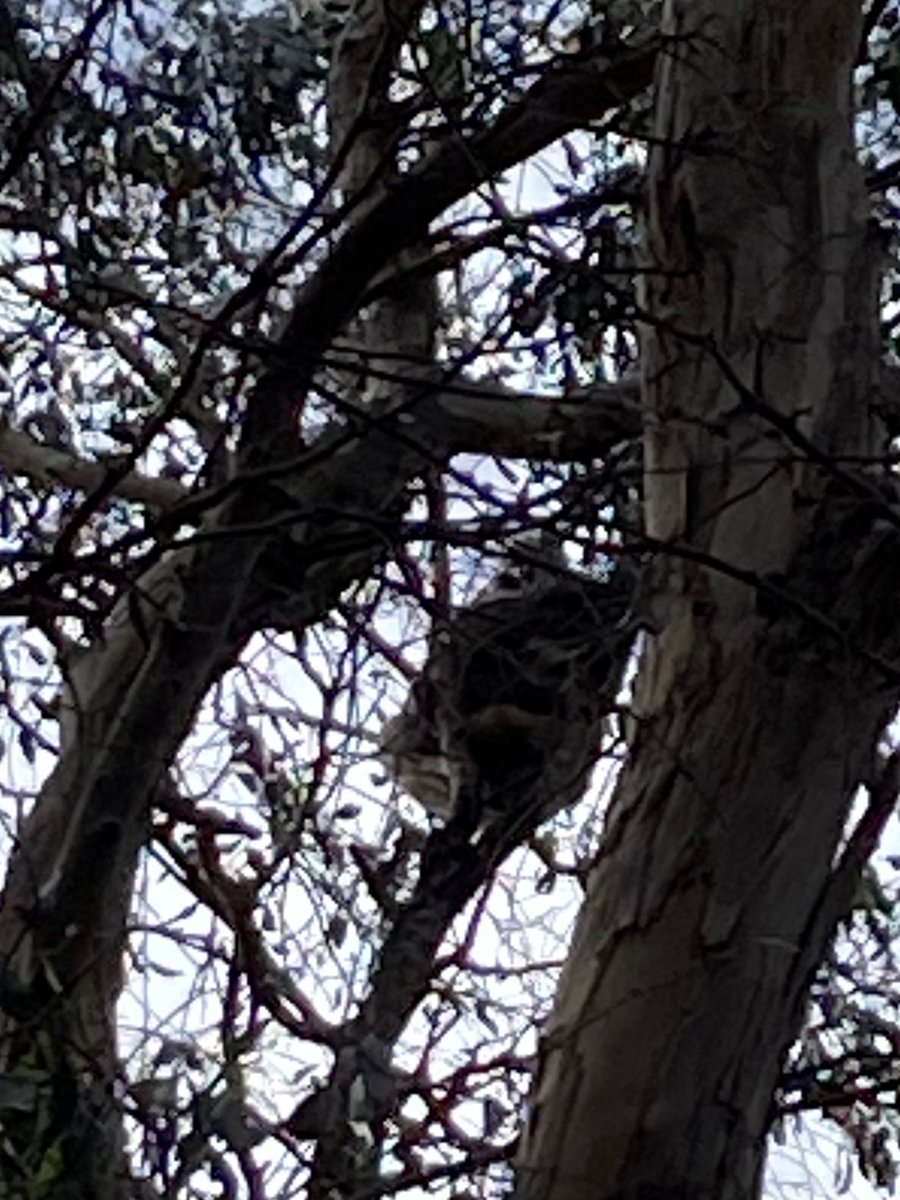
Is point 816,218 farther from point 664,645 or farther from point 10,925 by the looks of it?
point 10,925

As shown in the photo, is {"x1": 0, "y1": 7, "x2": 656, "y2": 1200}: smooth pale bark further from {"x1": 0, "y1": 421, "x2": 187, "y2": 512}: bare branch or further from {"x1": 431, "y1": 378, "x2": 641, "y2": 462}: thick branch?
{"x1": 0, "y1": 421, "x2": 187, "y2": 512}: bare branch

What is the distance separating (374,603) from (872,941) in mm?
1418

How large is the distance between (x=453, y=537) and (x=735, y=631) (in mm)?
362

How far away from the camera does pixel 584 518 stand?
2916 millimetres

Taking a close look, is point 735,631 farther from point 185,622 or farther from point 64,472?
point 64,472

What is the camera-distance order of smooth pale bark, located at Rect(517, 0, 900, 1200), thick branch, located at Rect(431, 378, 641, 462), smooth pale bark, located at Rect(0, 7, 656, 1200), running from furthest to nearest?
thick branch, located at Rect(431, 378, 641, 462) → smooth pale bark, located at Rect(0, 7, 656, 1200) → smooth pale bark, located at Rect(517, 0, 900, 1200)

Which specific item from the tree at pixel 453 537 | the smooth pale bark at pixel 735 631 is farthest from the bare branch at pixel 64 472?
the smooth pale bark at pixel 735 631

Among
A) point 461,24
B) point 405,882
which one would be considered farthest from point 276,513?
point 405,882

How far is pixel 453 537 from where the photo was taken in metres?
2.72

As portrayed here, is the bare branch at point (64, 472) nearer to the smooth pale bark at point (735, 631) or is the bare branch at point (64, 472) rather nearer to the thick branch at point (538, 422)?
the thick branch at point (538, 422)

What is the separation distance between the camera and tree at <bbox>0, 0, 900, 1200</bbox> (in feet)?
8.10

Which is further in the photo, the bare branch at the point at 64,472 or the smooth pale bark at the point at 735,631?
A: the bare branch at the point at 64,472

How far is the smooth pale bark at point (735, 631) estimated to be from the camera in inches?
92.9

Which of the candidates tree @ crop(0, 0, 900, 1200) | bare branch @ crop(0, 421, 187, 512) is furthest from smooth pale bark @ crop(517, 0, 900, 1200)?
bare branch @ crop(0, 421, 187, 512)
